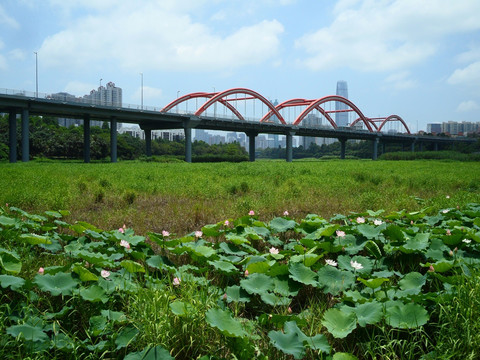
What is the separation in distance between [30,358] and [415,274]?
9.99ft

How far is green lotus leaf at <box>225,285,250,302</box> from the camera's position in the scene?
9.46 feet

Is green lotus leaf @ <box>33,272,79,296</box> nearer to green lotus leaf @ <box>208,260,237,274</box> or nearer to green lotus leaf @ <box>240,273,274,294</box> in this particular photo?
green lotus leaf @ <box>208,260,237,274</box>

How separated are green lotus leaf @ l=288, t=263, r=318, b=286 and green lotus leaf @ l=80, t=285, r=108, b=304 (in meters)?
1.54

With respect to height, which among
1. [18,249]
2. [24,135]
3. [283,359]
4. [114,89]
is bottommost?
[283,359]

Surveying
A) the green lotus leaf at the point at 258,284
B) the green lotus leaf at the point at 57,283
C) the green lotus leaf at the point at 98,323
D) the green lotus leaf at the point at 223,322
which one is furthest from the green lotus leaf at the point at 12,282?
the green lotus leaf at the point at 258,284

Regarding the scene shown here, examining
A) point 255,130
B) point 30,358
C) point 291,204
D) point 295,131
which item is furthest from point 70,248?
point 295,131

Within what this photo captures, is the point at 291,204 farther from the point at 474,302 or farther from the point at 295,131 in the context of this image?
the point at 295,131

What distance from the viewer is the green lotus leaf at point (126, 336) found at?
2283 mm

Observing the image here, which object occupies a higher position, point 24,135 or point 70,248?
point 24,135

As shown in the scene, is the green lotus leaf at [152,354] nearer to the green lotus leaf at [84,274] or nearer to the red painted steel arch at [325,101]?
the green lotus leaf at [84,274]

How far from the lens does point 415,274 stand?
3.22 m

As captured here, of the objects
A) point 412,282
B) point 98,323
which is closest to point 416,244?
point 412,282

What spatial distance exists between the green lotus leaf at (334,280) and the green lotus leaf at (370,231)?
111 centimetres

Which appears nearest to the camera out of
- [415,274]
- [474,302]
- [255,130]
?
[474,302]
